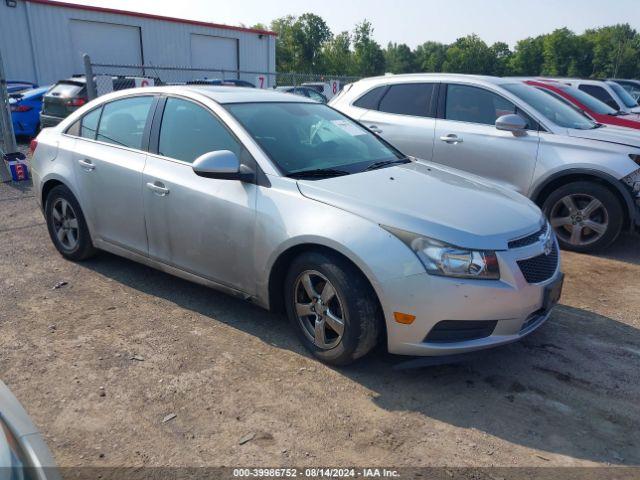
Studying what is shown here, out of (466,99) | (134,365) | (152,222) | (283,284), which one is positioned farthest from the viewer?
(466,99)

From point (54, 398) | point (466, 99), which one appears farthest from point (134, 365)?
point (466, 99)

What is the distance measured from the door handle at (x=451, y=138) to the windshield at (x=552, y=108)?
0.78 metres

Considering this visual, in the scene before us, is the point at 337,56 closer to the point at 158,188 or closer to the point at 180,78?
the point at 180,78

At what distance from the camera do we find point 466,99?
257 inches

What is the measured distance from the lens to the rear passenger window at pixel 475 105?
6.29 metres

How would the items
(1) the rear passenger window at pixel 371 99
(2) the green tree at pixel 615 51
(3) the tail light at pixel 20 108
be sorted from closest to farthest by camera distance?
(1) the rear passenger window at pixel 371 99, (3) the tail light at pixel 20 108, (2) the green tree at pixel 615 51

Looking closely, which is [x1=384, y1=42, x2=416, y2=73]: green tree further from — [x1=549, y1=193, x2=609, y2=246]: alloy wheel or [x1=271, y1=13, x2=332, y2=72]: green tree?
[x1=549, y1=193, x2=609, y2=246]: alloy wheel

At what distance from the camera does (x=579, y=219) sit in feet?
19.2

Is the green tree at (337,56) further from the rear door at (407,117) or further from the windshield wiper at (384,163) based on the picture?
the windshield wiper at (384,163)

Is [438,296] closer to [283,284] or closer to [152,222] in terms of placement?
[283,284]

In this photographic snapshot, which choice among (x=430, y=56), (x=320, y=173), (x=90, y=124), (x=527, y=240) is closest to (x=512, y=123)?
(x=527, y=240)

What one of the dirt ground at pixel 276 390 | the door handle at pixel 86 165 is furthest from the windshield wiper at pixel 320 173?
the door handle at pixel 86 165

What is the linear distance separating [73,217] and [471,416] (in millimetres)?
3878

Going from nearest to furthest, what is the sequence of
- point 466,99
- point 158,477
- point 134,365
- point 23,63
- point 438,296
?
point 158,477, point 438,296, point 134,365, point 466,99, point 23,63
